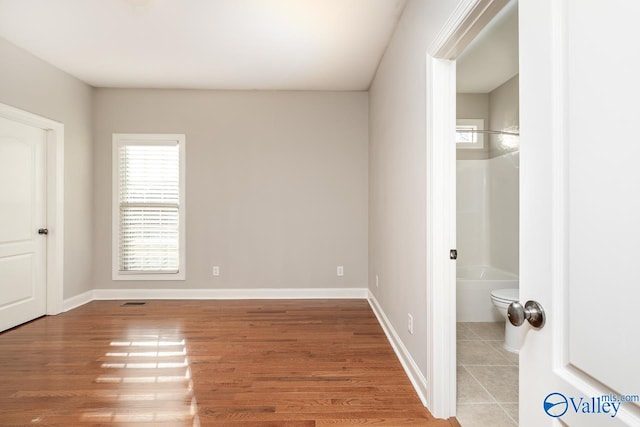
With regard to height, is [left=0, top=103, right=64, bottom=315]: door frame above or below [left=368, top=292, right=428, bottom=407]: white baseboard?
above

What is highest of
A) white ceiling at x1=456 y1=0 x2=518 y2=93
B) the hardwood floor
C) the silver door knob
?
white ceiling at x1=456 y1=0 x2=518 y2=93

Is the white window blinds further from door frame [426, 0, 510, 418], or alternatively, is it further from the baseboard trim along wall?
door frame [426, 0, 510, 418]

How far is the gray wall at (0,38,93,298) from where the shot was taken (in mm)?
3258

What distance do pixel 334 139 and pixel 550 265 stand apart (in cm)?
392

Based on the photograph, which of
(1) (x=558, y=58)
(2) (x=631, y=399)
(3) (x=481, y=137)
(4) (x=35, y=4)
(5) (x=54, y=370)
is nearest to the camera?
(2) (x=631, y=399)

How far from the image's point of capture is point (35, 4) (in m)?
2.65

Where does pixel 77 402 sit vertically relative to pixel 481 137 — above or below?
below

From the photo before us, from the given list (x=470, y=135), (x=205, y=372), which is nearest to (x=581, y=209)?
(x=205, y=372)

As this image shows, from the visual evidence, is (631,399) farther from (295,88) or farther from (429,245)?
(295,88)

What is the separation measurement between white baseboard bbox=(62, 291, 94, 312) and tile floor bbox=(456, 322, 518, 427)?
4.23 meters

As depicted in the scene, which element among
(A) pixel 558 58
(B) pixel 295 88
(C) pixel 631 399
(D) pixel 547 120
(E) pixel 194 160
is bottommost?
(C) pixel 631 399

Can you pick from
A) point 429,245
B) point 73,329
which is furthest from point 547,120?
point 73,329

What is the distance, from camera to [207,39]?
3162 mm

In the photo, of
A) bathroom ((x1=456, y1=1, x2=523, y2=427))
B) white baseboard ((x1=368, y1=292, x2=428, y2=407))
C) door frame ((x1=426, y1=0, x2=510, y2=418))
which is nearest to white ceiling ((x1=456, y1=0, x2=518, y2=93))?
bathroom ((x1=456, y1=1, x2=523, y2=427))
